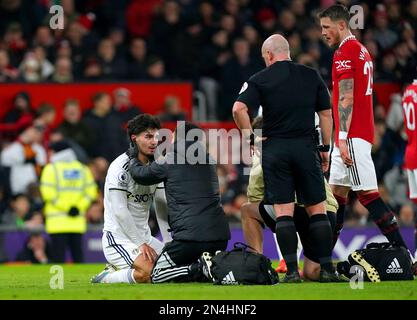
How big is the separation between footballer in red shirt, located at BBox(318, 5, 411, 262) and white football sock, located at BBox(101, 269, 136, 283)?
2330 mm

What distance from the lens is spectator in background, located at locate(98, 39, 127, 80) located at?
64.3ft

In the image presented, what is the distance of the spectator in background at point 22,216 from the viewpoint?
55.9ft

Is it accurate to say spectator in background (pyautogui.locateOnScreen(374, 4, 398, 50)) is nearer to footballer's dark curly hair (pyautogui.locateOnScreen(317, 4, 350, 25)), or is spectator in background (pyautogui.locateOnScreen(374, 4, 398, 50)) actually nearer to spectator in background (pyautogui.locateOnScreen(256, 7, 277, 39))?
spectator in background (pyautogui.locateOnScreen(256, 7, 277, 39))

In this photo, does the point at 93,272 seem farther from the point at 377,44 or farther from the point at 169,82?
the point at 377,44

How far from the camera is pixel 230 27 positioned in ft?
69.1

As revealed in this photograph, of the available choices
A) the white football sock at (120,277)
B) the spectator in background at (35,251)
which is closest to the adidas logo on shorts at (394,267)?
the white football sock at (120,277)

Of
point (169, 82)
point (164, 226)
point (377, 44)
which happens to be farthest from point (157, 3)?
point (164, 226)

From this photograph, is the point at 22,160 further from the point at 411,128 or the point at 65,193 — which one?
the point at 411,128

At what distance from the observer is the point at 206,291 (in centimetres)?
964

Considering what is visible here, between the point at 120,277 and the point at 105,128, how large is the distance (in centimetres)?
770

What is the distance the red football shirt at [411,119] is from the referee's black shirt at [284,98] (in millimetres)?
1812

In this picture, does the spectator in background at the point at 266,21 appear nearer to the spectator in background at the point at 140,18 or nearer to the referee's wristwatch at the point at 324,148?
the spectator in background at the point at 140,18

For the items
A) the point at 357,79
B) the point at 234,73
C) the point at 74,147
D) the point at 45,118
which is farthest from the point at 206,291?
the point at 234,73

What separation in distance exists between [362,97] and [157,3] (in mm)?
10553
